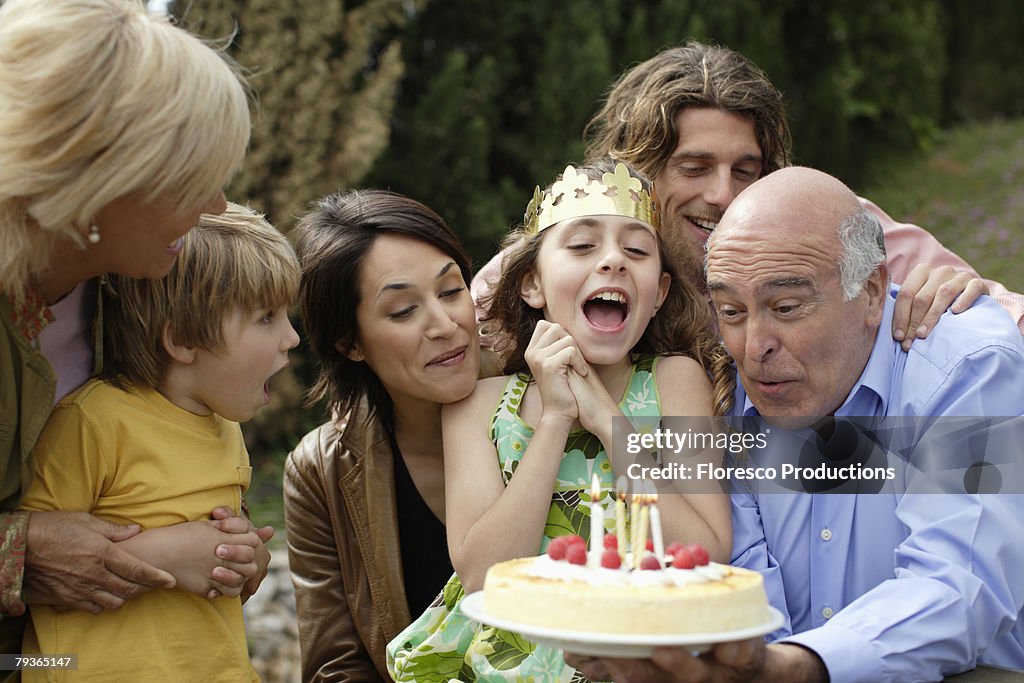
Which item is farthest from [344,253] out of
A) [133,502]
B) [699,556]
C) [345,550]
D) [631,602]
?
[631,602]

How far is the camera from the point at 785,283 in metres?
3.27

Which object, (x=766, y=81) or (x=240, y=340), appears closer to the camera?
(x=240, y=340)

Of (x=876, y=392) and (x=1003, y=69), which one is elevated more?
(x=1003, y=69)

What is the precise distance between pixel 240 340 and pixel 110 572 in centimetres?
80

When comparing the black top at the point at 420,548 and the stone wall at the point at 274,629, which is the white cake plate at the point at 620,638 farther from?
the stone wall at the point at 274,629

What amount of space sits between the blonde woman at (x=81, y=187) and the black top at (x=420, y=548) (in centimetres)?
86

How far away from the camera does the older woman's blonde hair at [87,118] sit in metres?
2.83

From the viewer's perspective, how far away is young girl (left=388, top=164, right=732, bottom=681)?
3260 millimetres

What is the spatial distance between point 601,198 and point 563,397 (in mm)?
679

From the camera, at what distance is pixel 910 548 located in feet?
10.1

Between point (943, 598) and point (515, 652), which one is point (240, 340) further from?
point (943, 598)

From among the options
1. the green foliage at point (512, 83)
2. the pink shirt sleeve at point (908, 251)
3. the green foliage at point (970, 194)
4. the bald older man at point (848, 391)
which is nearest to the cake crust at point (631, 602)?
the bald older man at point (848, 391)

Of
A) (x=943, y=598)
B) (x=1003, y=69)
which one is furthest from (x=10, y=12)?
(x=1003, y=69)

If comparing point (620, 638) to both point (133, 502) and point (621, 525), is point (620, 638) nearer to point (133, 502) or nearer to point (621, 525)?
point (621, 525)
